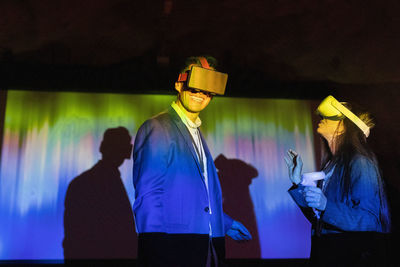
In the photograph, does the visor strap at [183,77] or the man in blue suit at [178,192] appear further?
the visor strap at [183,77]

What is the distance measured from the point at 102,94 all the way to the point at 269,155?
2148 millimetres

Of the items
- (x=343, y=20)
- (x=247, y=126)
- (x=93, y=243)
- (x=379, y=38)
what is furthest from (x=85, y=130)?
(x=379, y=38)

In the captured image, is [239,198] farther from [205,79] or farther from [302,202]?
[205,79]

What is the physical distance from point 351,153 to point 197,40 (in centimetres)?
294

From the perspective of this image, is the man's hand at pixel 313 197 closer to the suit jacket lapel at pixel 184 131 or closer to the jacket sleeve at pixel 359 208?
the jacket sleeve at pixel 359 208

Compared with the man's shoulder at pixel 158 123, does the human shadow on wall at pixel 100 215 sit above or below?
below

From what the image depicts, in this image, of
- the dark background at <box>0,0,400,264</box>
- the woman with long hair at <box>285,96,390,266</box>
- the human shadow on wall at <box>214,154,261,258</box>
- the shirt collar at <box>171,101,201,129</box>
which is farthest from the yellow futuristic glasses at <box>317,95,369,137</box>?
the human shadow on wall at <box>214,154,261,258</box>

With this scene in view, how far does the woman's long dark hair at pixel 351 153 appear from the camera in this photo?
1.54 meters

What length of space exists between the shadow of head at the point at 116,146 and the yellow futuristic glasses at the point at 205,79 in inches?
107

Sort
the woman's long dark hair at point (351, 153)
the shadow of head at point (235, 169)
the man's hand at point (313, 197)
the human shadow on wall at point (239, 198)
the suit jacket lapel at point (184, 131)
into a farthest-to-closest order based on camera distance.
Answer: the shadow of head at point (235, 169) < the human shadow on wall at point (239, 198) < the suit jacket lapel at point (184, 131) < the woman's long dark hair at point (351, 153) < the man's hand at point (313, 197)

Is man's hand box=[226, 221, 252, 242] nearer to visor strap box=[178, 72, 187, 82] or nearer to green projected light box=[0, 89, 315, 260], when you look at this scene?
visor strap box=[178, 72, 187, 82]

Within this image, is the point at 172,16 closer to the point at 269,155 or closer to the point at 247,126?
the point at 247,126

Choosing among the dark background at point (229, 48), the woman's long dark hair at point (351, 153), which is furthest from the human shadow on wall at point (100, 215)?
the woman's long dark hair at point (351, 153)

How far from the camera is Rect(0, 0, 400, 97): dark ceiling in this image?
3.61 m
